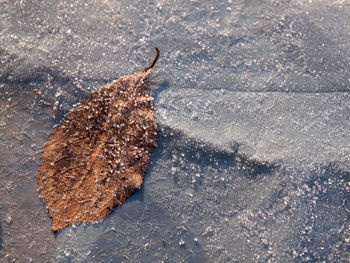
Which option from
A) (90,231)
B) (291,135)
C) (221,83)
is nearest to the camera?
(90,231)

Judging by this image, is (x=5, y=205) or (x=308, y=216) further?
(x=5, y=205)

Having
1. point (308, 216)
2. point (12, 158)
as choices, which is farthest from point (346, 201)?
point (12, 158)

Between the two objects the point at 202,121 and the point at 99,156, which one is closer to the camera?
the point at 99,156

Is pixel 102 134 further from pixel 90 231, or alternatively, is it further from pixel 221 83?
pixel 221 83
